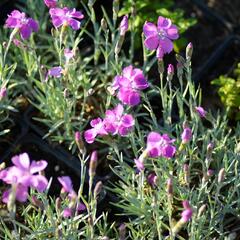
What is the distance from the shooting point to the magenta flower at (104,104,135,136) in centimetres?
146

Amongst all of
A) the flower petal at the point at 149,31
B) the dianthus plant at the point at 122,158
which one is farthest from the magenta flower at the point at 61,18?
the flower petal at the point at 149,31

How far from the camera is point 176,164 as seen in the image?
5.74ft

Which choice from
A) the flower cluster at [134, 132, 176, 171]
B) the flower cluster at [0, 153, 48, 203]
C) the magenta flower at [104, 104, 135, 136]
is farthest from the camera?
the magenta flower at [104, 104, 135, 136]

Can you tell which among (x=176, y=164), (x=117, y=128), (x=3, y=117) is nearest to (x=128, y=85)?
(x=117, y=128)

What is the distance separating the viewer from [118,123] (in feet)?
4.80

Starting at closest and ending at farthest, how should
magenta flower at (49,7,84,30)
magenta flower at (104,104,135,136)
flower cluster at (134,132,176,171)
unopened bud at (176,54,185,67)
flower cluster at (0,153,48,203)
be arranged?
flower cluster at (0,153,48,203) → flower cluster at (134,132,176,171) → magenta flower at (104,104,135,136) → unopened bud at (176,54,185,67) → magenta flower at (49,7,84,30)

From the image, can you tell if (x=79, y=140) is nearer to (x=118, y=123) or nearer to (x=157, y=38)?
(x=118, y=123)

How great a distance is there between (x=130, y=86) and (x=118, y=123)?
0.36 feet

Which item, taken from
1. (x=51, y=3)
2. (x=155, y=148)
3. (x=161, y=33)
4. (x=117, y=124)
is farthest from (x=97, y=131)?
(x=51, y=3)

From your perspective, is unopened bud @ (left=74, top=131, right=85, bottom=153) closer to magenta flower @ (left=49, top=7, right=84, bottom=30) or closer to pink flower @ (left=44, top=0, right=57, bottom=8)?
magenta flower @ (left=49, top=7, right=84, bottom=30)

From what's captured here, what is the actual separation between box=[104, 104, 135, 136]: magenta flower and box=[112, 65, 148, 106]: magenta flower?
0.03 meters

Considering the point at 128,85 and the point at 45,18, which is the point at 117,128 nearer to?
the point at 128,85

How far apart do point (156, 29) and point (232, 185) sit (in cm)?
52

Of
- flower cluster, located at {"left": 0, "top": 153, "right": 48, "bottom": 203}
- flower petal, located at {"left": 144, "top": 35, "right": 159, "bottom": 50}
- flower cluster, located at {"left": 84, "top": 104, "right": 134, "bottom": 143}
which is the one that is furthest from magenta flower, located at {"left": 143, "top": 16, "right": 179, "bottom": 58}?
flower cluster, located at {"left": 0, "top": 153, "right": 48, "bottom": 203}
